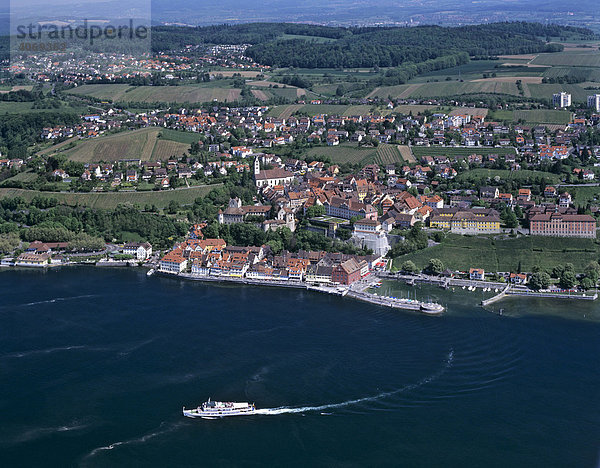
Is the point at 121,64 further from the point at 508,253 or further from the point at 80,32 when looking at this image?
the point at 508,253

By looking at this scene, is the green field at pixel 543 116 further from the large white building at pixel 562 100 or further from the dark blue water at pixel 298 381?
the dark blue water at pixel 298 381

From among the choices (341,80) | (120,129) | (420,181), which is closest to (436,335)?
(420,181)

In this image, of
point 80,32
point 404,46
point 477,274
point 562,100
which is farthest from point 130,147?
point 80,32

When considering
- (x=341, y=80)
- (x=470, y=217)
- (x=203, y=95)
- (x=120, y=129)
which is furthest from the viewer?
(x=341, y=80)

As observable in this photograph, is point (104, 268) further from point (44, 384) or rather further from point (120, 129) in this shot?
point (120, 129)

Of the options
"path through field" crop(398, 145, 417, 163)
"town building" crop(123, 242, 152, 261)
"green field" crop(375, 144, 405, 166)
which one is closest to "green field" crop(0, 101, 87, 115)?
"green field" crop(375, 144, 405, 166)

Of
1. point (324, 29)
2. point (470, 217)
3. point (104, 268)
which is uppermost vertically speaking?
point (324, 29)

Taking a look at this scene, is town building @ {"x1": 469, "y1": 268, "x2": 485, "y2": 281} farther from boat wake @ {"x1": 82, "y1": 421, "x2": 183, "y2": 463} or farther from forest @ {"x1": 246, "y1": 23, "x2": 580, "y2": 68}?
forest @ {"x1": 246, "y1": 23, "x2": 580, "y2": 68}
